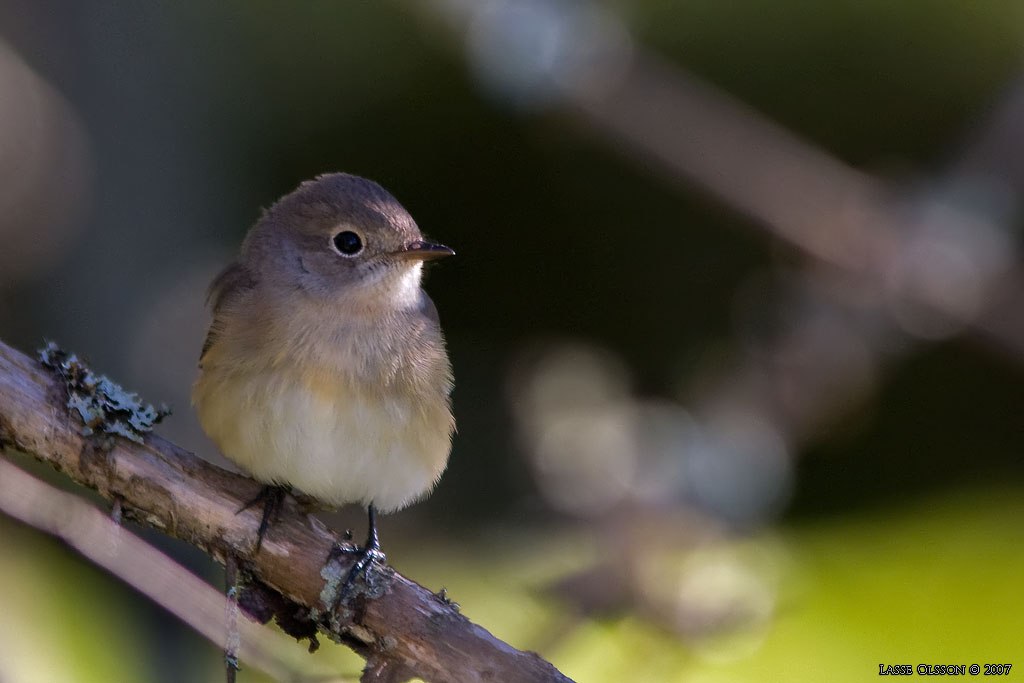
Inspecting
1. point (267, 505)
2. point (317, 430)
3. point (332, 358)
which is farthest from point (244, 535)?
point (332, 358)

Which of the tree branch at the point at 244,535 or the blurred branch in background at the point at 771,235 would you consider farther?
the blurred branch in background at the point at 771,235

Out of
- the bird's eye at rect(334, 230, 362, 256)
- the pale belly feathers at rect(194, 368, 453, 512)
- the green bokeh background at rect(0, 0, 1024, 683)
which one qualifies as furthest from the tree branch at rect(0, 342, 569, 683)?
the green bokeh background at rect(0, 0, 1024, 683)

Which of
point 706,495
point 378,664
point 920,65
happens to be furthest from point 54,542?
point 920,65

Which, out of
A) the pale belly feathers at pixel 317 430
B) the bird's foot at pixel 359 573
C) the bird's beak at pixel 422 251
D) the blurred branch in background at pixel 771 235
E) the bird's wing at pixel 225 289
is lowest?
the bird's foot at pixel 359 573

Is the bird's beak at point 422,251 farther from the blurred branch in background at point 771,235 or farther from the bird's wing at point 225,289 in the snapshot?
the blurred branch in background at point 771,235

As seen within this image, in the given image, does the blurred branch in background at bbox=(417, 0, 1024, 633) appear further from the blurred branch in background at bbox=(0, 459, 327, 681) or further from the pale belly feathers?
the blurred branch in background at bbox=(0, 459, 327, 681)

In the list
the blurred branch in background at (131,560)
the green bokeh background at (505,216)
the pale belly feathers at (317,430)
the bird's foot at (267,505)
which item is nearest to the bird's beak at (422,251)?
the pale belly feathers at (317,430)

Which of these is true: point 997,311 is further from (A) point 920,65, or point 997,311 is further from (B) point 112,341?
(B) point 112,341
